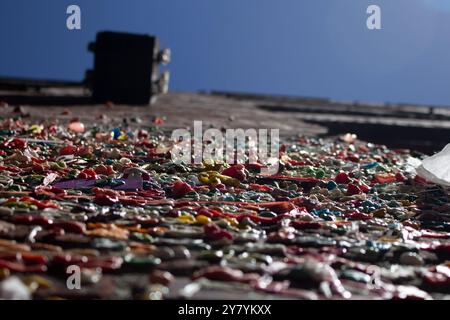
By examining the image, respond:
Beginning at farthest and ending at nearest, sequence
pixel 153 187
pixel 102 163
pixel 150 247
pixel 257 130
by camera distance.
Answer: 1. pixel 257 130
2. pixel 102 163
3. pixel 153 187
4. pixel 150 247

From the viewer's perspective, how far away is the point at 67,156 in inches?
210

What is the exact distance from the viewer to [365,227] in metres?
3.52

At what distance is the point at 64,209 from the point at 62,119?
645 centimetres

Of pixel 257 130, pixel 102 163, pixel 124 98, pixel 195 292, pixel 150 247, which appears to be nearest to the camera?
pixel 195 292

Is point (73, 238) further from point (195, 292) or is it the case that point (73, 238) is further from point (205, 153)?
point (205, 153)

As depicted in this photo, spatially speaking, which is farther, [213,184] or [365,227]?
[213,184]

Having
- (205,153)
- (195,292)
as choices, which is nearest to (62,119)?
(205,153)

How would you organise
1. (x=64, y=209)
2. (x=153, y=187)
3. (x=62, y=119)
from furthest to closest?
(x=62, y=119), (x=153, y=187), (x=64, y=209)

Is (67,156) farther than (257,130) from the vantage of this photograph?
No

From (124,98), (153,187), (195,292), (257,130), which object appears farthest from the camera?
(124,98)

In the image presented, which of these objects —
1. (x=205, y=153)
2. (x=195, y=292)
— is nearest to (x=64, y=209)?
(x=195, y=292)
